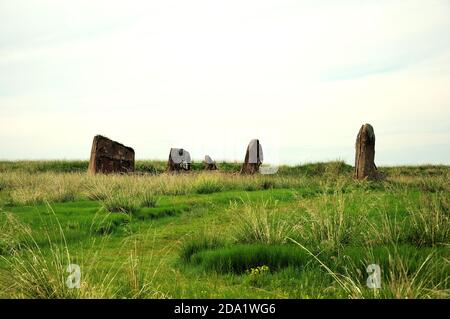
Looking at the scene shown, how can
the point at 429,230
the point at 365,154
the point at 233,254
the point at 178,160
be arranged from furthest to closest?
the point at 178,160
the point at 365,154
the point at 429,230
the point at 233,254

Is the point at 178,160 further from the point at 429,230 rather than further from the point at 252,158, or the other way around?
the point at 429,230

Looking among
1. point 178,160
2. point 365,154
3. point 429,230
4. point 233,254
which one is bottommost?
point 233,254

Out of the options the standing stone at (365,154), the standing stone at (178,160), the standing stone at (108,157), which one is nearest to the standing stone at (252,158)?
the standing stone at (365,154)

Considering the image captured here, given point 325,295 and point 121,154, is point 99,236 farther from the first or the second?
point 121,154

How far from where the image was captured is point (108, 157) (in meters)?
26.1

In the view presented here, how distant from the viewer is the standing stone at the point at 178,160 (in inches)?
1174

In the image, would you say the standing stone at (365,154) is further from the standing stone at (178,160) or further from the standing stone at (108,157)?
the standing stone at (108,157)

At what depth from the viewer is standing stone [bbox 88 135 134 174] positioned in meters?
25.7

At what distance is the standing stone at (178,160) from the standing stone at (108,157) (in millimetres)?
3033

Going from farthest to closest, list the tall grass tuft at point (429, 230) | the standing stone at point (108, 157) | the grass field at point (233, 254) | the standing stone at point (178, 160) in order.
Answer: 1. the standing stone at point (178, 160)
2. the standing stone at point (108, 157)
3. the tall grass tuft at point (429, 230)
4. the grass field at point (233, 254)

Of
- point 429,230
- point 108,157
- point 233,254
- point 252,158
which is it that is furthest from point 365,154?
point 233,254

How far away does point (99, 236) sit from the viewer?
33.9 ft

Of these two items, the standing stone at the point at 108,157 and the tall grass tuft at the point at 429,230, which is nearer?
the tall grass tuft at the point at 429,230

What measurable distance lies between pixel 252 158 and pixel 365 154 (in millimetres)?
5896
